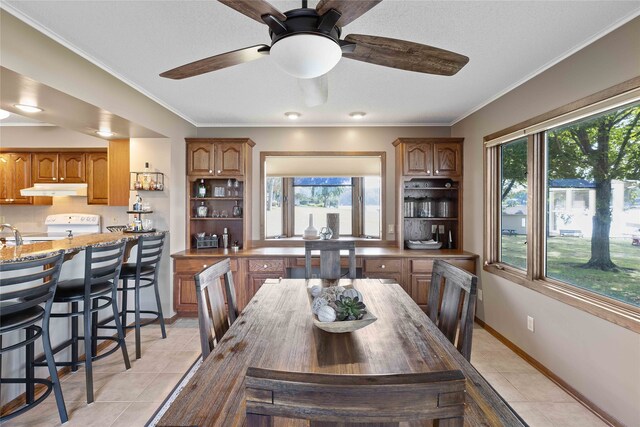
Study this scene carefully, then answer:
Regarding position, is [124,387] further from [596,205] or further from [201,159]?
[596,205]

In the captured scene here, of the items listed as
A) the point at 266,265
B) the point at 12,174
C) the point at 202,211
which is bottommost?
the point at 266,265

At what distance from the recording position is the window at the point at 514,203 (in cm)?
310

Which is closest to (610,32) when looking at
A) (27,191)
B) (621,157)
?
(621,157)

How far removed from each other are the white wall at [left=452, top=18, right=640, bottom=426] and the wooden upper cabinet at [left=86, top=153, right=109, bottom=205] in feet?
17.4

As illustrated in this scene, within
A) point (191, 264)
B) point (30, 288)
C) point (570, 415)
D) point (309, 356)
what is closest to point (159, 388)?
point (30, 288)

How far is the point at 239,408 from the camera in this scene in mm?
958

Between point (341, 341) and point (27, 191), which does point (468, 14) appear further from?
point (27, 191)

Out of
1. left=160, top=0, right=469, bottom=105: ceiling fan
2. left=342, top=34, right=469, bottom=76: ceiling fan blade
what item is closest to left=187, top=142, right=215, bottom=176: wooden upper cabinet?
left=160, top=0, right=469, bottom=105: ceiling fan

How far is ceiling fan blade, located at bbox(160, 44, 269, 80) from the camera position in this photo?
1545 millimetres

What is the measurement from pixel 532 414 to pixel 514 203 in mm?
1888

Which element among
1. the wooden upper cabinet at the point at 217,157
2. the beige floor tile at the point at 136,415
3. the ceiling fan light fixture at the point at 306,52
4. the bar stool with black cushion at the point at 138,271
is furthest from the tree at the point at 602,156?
the bar stool with black cushion at the point at 138,271

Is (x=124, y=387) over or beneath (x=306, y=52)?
beneath

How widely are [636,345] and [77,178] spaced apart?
21.4 feet

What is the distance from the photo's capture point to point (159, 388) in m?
2.51
